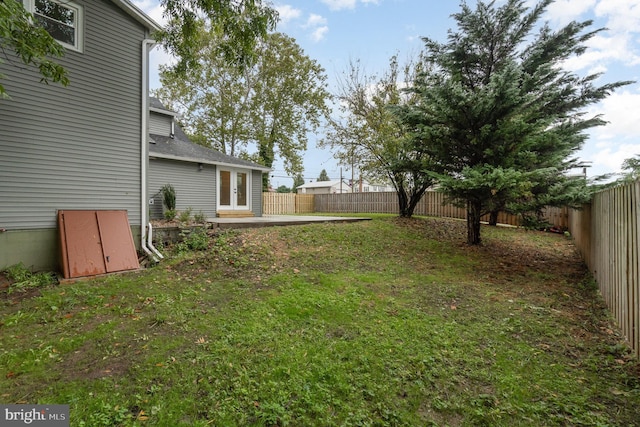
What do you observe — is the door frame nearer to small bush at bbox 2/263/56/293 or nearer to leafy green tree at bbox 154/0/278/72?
leafy green tree at bbox 154/0/278/72

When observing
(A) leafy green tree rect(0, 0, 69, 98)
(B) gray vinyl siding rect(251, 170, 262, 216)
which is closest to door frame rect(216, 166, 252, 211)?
(B) gray vinyl siding rect(251, 170, 262, 216)

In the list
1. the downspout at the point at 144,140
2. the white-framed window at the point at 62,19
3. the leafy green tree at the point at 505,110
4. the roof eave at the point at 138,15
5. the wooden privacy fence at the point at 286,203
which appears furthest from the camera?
the wooden privacy fence at the point at 286,203

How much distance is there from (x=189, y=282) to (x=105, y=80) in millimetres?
4481

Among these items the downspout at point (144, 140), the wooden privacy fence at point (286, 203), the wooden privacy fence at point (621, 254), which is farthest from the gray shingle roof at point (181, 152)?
the wooden privacy fence at point (621, 254)

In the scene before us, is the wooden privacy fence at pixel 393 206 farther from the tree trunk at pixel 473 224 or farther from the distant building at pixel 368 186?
the tree trunk at pixel 473 224

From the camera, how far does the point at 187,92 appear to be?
69.6 ft

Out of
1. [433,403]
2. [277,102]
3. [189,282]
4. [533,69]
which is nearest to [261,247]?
[189,282]

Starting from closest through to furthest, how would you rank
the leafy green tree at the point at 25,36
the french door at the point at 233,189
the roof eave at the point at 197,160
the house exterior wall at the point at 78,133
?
the leafy green tree at the point at 25,36 < the house exterior wall at the point at 78,133 < the roof eave at the point at 197,160 < the french door at the point at 233,189

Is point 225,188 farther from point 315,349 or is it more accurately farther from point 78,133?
point 315,349

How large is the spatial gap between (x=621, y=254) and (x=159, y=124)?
1343cm

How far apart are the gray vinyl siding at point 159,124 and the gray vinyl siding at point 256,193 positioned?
3.78m

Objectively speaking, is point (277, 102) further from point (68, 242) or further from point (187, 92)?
point (68, 242)

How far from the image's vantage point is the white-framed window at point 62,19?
17.4ft

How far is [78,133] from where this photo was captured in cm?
557
